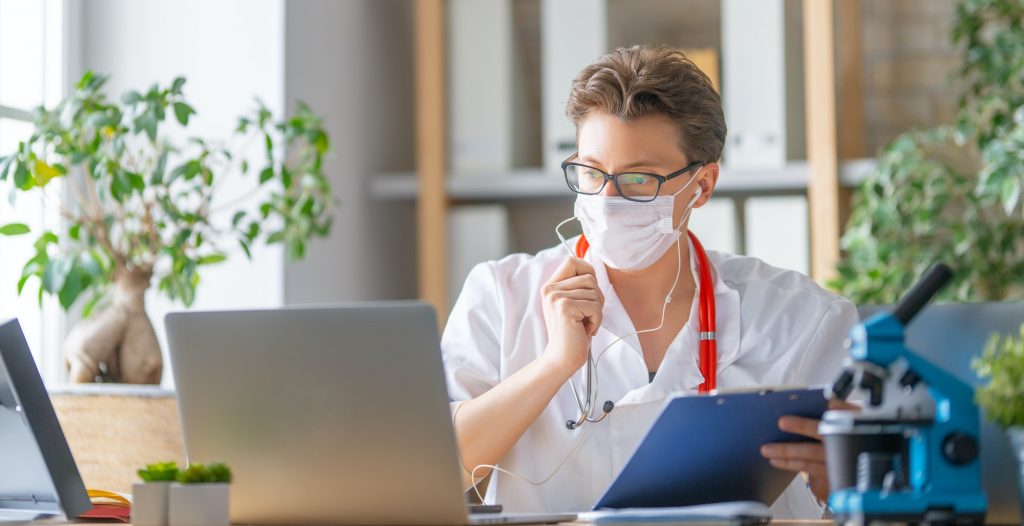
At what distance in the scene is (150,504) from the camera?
4.60 ft

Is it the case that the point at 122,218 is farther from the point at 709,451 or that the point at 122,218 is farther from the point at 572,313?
the point at 709,451

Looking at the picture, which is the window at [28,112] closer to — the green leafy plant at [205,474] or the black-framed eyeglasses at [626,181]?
the black-framed eyeglasses at [626,181]

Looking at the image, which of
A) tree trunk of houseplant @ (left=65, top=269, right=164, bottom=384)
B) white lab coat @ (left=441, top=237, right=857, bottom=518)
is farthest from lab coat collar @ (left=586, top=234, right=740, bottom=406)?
tree trunk of houseplant @ (left=65, top=269, right=164, bottom=384)

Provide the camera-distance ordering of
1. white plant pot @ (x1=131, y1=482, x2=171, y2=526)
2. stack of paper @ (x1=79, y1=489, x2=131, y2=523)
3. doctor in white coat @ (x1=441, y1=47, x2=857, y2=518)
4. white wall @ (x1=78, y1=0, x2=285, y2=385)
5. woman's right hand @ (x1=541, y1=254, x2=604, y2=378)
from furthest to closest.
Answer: white wall @ (x1=78, y1=0, x2=285, y2=385)
doctor in white coat @ (x1=441, y1=47, x2=857, y2=518)
woman's right hand @ (x1=541, y1=254, x2=604, y2=378)
stack of paper @ (x1=79, y1=489, x2=131, y2=523)
white plant pot @ (x1=131, y1=482, x2=171, y2=526)

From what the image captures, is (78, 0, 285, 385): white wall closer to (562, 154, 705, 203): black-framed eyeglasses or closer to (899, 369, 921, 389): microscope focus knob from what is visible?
(562, 154, 705, 203): black-framed eyeglasses

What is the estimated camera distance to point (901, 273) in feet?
10.1

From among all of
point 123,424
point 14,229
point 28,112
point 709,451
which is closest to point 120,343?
point 123,424

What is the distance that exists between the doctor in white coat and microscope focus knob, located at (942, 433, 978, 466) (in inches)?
25.0

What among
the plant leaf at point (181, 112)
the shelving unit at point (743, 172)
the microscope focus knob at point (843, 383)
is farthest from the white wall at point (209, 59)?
the microscope focus knob at point (843, 383)

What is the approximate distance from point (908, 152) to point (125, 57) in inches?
83.2

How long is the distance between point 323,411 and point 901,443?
62cm

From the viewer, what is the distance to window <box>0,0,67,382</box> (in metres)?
2.94

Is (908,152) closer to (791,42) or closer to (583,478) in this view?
(791,42)

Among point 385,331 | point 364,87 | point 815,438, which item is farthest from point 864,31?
point 385,331
